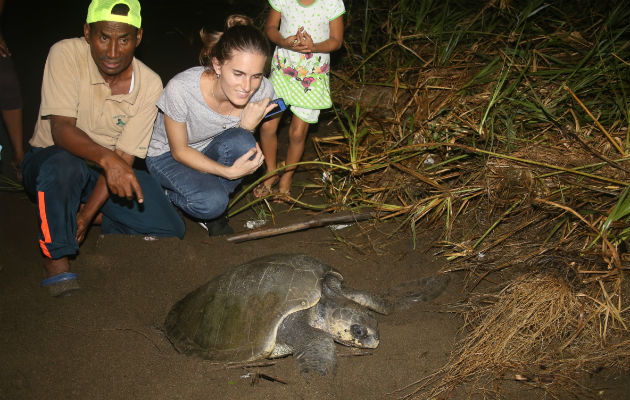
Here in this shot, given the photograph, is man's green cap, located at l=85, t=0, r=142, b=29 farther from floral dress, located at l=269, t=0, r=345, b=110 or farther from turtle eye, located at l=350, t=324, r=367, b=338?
turtle eye, located at l=350, t=324, r=367, b=338

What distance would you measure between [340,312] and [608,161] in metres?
1.63

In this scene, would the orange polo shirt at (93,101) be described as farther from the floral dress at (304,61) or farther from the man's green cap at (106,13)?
the floral dress at (304,61)

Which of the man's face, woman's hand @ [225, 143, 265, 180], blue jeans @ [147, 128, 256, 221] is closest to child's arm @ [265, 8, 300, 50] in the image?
blue jeans @ [147, 128, 256, 221]

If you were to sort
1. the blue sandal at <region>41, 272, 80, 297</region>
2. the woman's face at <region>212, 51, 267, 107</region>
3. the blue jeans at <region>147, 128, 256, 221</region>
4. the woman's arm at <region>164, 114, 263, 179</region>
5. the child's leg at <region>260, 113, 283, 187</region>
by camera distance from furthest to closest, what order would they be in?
1. the child's leg at <region>260, 113, 283, 187</region>
2. the blue jeans at <region>147, 128, 256, 221</region>
3. the woman's arm at <region>164, 114, 263, 179</region>
4. the blue sandal at <region>41, 272, 80, 297</region>
5. the woman's face at <region>212, 51, 267, 107</region>

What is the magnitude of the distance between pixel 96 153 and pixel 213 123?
0.62 meters

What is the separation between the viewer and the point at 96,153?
1950 millimetres

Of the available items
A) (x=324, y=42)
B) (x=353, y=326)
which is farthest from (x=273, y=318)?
(x=324, y=42)

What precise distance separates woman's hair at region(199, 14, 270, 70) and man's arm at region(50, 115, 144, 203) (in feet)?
2.37

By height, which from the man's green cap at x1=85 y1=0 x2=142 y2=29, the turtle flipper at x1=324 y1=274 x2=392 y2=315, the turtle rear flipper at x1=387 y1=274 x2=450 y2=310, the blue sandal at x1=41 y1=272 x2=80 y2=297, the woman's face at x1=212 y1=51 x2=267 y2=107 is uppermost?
the man's green cap at x1=85 y1=0 x2=142 y2=29

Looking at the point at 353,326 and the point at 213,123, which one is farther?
the point at 213,123

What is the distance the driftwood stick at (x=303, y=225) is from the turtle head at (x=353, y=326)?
0.69 metres

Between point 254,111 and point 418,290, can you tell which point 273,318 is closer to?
point 418,290

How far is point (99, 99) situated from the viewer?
2.11m

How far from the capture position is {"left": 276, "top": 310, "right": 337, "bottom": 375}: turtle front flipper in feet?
5.67
